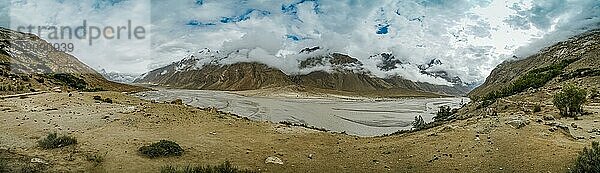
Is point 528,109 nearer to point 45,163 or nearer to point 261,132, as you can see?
point 261,132

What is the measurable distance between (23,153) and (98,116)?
411 inches

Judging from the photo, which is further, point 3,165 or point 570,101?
point 570,101

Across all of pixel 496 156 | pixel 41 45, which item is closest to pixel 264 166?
pixel 496 156

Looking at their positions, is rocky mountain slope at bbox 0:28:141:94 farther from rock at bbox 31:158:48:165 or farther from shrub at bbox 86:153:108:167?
rock at bbox 31:158:48:165

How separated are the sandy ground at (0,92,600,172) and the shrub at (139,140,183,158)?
14.1 inches

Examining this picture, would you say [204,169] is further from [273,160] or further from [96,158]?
[96,158]

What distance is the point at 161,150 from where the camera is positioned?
15.4m

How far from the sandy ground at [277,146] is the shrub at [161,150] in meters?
0.36

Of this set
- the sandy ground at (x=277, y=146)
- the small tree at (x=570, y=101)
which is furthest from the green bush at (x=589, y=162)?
the small tree at (x=570, y=101)

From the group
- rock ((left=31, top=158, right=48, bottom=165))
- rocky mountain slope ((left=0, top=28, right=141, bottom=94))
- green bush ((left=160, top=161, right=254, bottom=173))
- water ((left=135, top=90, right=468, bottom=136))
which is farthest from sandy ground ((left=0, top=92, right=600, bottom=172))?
rocky mountain slope ((left=0, top=28, right=141, bottom=94))

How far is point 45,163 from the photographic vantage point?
13023 millimetres

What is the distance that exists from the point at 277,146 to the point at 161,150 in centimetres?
539

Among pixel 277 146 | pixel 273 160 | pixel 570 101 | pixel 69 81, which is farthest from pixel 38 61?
pixel 570 101

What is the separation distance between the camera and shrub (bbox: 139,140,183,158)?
15297mm
